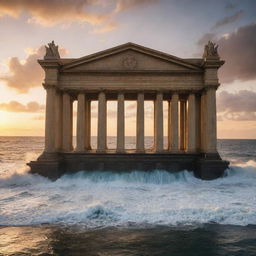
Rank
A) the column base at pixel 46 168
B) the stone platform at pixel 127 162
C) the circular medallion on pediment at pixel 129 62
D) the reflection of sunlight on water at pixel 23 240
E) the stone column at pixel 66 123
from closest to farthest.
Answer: the reflection of sunlight on water at pixel 23 240
the column base at pixel 46 168
the stone platform at pixel 127 162
the circular medallion on pediment at pixel 129 62
the stone column at pixel 66 123

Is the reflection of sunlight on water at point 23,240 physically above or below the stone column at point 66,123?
below

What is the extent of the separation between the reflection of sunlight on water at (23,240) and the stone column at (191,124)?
25.4 m

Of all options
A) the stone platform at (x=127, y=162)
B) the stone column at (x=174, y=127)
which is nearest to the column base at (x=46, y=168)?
the stone platform at (x=127, y=162)

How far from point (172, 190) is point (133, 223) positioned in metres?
12.0

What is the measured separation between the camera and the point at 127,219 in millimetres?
18578

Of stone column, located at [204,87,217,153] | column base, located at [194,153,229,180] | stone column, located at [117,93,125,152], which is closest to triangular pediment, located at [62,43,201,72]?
stone column, located at [204,87,217,153]

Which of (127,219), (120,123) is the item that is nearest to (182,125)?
(120,123)

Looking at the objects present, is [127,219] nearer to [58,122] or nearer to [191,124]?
[191,124]

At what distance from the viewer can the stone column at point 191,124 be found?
3794 centimetres

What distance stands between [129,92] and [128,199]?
18.1 metres

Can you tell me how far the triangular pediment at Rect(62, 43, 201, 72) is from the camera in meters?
37.2

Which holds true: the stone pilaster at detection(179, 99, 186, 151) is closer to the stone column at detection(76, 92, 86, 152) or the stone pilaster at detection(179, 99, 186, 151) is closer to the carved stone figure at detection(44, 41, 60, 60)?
the stone column at detection(76, 92, 86, 152)

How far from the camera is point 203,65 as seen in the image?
36.8 metres

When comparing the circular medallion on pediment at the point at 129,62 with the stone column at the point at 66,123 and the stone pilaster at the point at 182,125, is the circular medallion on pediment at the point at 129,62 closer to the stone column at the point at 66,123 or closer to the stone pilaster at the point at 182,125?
the stone column at the point at 66,123
